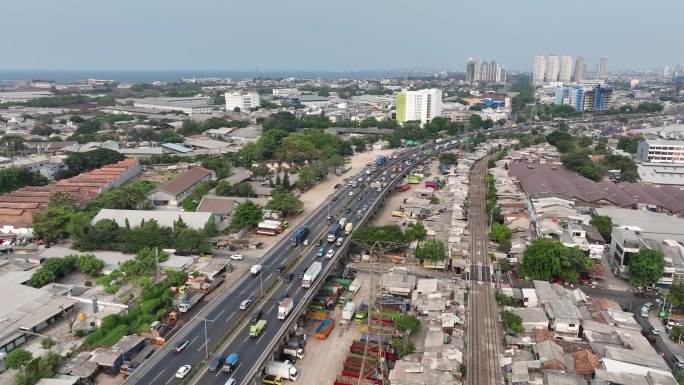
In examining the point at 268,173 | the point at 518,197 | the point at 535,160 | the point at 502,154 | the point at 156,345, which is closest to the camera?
the point at 156,345

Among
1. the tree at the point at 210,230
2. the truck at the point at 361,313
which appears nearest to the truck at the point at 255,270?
the truck at the point at 361,313

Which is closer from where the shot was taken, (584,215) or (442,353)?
(442,353)

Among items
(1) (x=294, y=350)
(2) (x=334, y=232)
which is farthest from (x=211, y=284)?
(2) (x=334, y=232)

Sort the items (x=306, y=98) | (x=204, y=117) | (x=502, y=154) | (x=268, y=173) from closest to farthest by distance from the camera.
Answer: (x=268, y=173)
(x=502, y=154)
(x=204, y=117)
(x=306, y=98)

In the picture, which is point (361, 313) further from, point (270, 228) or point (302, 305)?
point (270, 228)

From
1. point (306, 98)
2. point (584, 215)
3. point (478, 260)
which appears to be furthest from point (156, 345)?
point (306, 98)

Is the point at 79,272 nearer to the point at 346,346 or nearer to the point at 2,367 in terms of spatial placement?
the point at 2,367

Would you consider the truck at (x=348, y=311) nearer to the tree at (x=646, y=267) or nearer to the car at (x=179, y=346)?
the car at (x=179, y=346)
